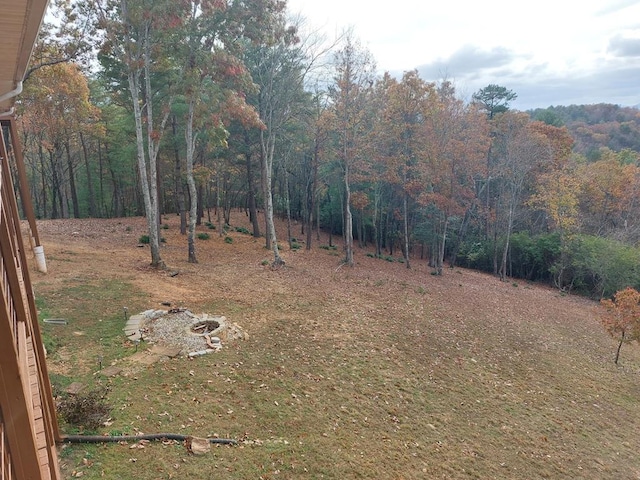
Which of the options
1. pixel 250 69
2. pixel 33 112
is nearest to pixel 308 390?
pixel 250 69

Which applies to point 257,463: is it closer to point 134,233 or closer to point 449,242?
point 134,233

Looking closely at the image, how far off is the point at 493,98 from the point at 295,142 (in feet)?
64.5

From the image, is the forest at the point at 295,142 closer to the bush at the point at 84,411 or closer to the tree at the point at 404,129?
the tree at the point at 404,129

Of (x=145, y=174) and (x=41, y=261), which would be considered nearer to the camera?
(x=41, y=261)

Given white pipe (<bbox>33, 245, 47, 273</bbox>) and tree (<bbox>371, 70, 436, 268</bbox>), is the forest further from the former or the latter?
white pipe (<bbox>33, 245, 47, 273</bbox>)

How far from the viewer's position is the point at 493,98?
30266 millimetres

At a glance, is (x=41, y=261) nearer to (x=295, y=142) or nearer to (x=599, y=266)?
(x=295, y=142)

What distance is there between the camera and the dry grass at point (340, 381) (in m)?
5.26

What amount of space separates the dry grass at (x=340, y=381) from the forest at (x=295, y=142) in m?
3.30

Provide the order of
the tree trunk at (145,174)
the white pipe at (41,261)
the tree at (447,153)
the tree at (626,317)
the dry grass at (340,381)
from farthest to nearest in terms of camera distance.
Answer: the tree at (447,153)
the tree trunk at (145,174)
the tree at (626,317)
the white pipe at (41,261)
the dry grass at (340,381)

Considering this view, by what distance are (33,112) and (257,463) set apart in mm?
20372

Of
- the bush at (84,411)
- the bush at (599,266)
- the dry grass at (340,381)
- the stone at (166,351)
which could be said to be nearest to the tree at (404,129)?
the dry grass at (340,381)

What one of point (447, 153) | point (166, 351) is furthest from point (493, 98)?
point (166, 351)

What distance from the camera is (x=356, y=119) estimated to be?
1702 centimetres
